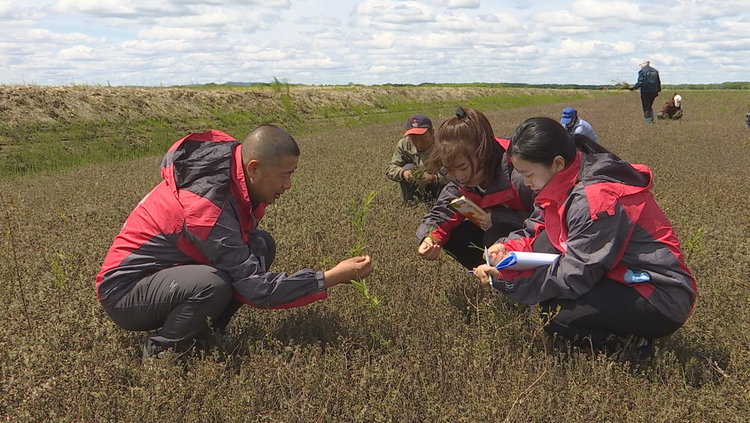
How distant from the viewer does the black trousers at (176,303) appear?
2.71m

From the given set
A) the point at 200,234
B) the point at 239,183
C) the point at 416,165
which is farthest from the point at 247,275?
the point at 416,165

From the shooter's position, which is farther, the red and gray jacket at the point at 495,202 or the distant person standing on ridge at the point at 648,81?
the distant person standing on ridge at the point at 648,81

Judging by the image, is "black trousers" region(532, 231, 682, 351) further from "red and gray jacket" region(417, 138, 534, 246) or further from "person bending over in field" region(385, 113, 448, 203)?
"person bending over in field" region(385, 113, 448, 203)

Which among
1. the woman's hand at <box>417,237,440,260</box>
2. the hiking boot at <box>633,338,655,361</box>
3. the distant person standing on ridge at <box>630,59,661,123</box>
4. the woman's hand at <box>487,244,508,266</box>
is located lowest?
the hiking boot at <box>633,338,655,361</box>

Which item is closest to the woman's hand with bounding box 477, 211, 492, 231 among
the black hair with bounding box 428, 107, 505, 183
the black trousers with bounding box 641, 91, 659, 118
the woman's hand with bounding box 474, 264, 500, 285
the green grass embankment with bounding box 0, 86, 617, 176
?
the black hair with bounding box 428, 107, 505, 183

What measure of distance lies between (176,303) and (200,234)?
0.40m

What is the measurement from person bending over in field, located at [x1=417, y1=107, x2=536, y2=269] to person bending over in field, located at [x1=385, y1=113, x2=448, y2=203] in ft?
5.87

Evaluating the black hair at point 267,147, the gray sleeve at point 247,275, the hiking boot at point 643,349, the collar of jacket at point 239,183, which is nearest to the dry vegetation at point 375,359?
the hiking boot at point 643,349

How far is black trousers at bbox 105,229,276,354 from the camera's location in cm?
271

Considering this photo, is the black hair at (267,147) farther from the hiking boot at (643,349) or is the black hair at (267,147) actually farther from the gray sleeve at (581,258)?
the hiking boot at (643,349)

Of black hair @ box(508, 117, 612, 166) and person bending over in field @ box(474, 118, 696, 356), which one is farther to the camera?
black hair @ box(508, 117, 612, 166)

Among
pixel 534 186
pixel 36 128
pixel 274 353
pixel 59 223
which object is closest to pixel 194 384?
pixel 274 353

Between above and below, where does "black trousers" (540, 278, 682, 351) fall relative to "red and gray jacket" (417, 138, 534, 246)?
below

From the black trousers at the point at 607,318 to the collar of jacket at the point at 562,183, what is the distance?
0.48 m
